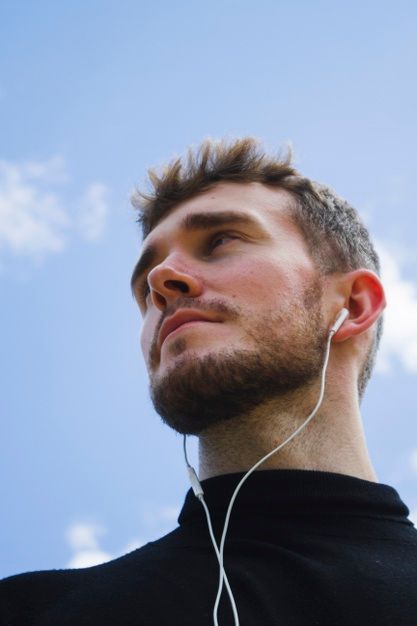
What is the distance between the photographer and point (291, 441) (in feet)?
7.93

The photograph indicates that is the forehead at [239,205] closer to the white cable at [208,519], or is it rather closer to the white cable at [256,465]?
the white cable at [256,465]

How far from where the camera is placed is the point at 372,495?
86.0 inches

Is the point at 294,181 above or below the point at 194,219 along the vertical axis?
above

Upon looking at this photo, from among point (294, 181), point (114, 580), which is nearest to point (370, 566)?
point (114, 580)

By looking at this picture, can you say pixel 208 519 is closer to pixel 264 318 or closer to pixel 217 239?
pixel 264 318

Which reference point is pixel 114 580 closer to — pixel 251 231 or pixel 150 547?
pixel 150 547

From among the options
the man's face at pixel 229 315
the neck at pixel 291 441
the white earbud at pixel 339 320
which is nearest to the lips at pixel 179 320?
the man's face at pixel 229 315

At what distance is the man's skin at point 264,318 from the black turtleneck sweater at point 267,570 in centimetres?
20

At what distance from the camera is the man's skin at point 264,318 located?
2.43 meters

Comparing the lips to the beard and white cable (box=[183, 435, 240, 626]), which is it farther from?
white cable (box=[183, 435, 240, 626])

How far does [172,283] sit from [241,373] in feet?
1.92

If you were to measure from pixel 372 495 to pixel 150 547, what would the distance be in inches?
32.2

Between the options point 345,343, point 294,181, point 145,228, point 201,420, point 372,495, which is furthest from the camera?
point 145,228

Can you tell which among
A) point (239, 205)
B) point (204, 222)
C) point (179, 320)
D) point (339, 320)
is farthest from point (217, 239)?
point (339, 320)
